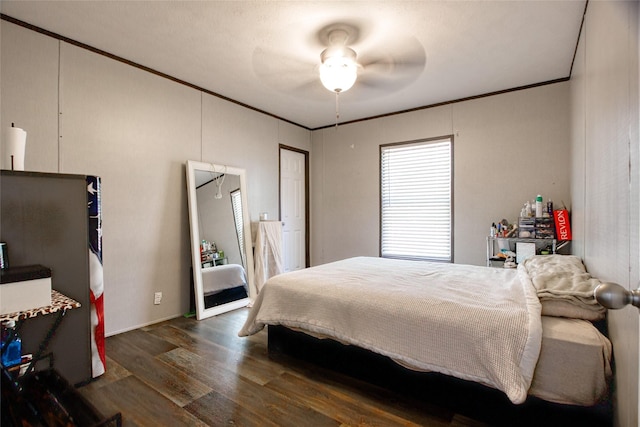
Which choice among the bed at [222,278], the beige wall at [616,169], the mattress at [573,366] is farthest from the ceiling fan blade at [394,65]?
the bed at [222,278]

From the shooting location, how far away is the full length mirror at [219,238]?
3.45m

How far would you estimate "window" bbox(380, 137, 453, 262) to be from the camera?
4.16 metres

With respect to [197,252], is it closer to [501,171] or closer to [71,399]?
[71,399]

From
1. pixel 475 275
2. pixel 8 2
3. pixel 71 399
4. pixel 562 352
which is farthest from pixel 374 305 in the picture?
pixel 8 2

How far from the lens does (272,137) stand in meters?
4.66

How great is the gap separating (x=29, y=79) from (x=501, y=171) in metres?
4.60

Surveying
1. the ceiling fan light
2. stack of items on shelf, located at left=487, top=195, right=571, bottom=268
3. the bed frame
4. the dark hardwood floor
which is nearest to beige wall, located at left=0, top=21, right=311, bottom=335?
the dark hardwood floor

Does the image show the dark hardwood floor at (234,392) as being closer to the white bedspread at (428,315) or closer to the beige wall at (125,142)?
the white bedspread at (428,315)

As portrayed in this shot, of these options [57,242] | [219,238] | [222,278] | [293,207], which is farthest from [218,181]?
[57,242]

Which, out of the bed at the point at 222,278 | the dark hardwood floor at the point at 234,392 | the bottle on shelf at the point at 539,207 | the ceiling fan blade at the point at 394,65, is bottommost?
the dark hardwood floor at the point at 234,392

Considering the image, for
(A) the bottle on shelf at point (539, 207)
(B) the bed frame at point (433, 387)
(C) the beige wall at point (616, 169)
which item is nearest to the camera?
(C) the beige wall at point (616, 169)

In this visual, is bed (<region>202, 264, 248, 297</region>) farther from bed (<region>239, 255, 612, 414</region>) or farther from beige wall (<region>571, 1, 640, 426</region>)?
beige wall (<region>571, 1, 640, 426</region>)

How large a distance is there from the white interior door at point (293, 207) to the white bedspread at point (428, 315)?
233 centimetres

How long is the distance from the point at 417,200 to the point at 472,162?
33.0 inches
